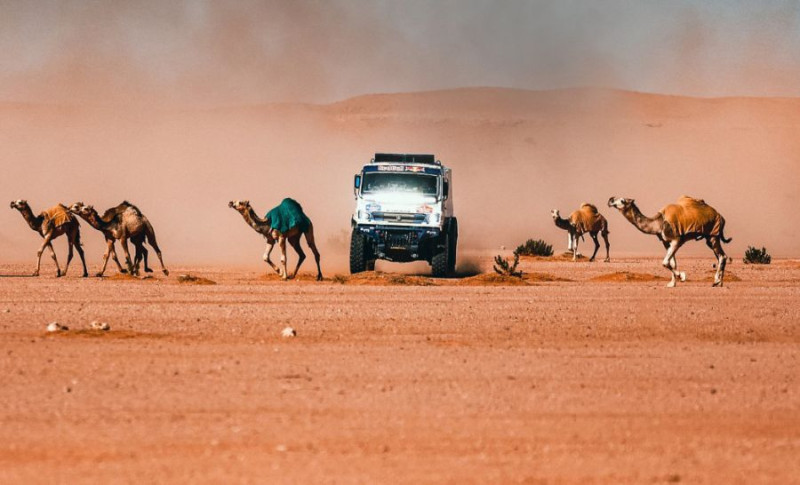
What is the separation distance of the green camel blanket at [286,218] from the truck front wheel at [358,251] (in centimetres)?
130

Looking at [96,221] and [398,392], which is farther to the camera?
[96,221]

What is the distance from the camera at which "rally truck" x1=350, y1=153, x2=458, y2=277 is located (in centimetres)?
3075

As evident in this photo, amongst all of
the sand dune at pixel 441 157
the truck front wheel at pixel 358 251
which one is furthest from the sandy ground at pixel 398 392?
the sand dune at pixel 441 157

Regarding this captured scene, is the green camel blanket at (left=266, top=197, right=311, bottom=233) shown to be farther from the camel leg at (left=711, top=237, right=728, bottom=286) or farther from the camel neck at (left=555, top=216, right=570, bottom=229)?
the camel neck at (left=555, top=216, right=570, bottom=229)

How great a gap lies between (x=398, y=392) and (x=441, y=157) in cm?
9733

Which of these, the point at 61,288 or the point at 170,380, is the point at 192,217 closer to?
the point at 61,288

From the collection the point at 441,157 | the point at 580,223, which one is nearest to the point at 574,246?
the point at 580,223

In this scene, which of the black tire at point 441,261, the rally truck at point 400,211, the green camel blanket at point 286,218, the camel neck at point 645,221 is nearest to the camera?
the camel neck at point 645,221

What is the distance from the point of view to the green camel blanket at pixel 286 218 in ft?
98.5

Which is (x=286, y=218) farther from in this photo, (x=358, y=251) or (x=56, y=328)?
(x=56, y=328)

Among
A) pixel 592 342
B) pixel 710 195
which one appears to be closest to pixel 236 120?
pixel 710 195

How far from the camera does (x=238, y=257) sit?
169 feet

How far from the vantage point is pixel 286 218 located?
30.2 meters

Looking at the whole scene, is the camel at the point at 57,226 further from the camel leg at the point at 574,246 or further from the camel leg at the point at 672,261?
the camel leg at the point at 574,246
